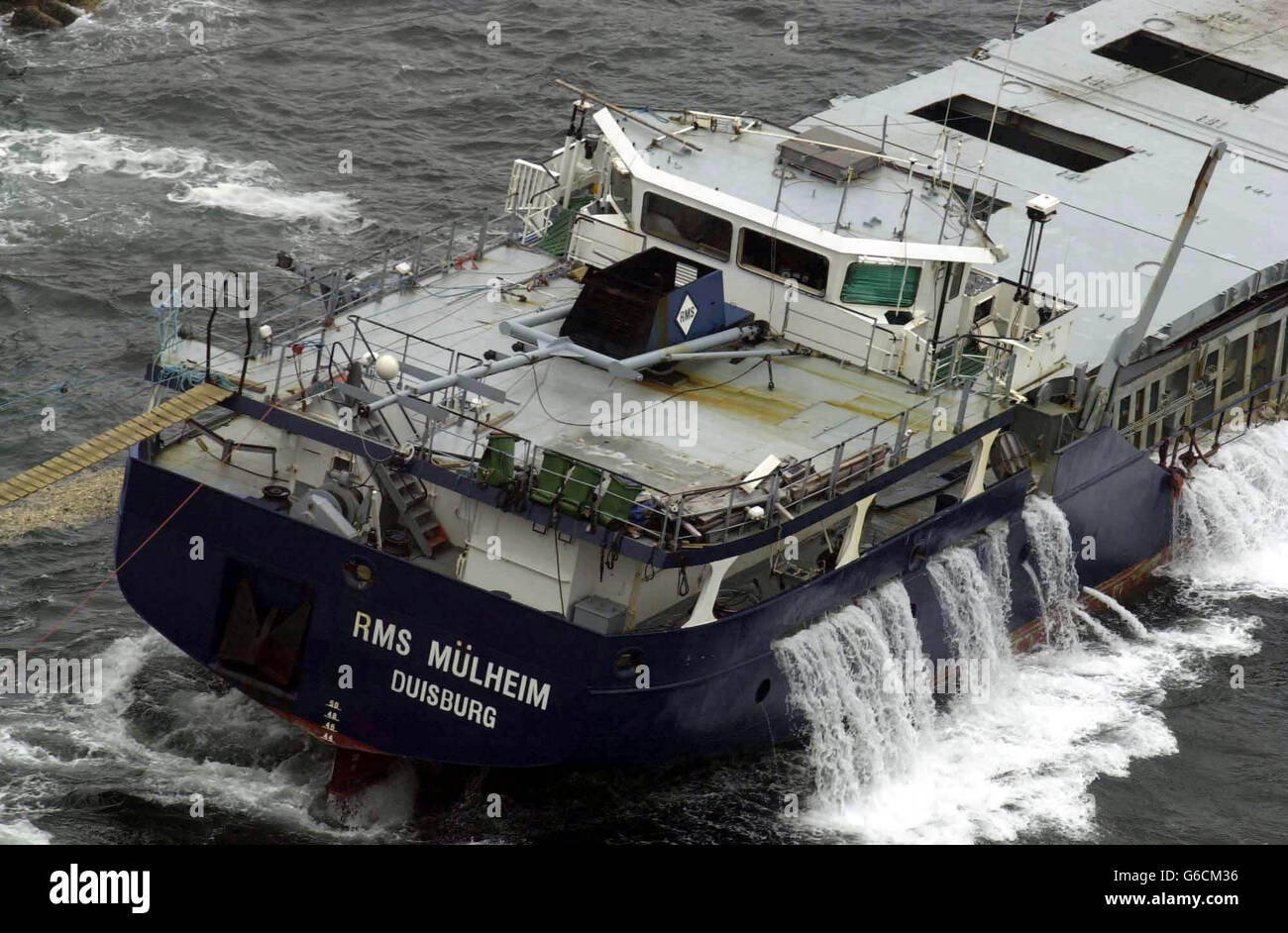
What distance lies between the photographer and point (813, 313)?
1453 inches

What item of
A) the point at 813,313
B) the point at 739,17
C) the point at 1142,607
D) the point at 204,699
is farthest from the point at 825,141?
the point at 739,17

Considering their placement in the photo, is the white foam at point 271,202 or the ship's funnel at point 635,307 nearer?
the ship's funnel at point 635,307

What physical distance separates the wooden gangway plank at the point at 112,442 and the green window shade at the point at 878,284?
9.85 meters

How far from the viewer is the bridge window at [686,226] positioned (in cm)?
3719

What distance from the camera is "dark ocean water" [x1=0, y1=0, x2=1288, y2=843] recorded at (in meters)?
34.6

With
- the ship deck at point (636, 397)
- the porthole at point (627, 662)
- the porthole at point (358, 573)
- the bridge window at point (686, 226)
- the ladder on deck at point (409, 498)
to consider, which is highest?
the bridge window at point (686, 226)

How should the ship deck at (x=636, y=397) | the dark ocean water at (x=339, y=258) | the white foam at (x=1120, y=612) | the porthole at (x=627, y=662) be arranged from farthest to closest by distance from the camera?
the white foam at (x=1120, y=612), the dark ocean water at (x=339, y=258), the ship deck at (x=636, y=397), the porthole at (x=627, y=662)

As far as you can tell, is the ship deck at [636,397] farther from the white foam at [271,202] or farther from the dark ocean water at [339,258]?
the white foam at [271,202]

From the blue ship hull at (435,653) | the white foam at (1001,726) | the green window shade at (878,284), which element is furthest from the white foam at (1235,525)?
the blue ship hull at (435,653)

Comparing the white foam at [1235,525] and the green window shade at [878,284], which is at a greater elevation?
the green window shade at [878,284]

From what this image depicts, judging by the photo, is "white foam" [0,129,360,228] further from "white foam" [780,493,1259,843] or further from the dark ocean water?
"white foam" [780,493,1259,843]

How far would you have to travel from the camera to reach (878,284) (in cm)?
3669

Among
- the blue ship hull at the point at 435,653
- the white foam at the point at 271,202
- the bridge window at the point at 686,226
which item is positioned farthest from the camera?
the white foam at the point at 271,202

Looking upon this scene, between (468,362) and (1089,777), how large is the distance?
38.6ft
